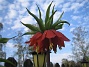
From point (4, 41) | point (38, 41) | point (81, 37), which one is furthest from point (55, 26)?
point (81, 37)

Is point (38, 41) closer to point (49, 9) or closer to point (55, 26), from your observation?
point (55, 26)

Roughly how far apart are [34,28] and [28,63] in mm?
3575

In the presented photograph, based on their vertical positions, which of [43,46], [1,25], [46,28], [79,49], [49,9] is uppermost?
A: [1,25]

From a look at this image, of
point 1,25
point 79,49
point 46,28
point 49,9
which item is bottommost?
point 46,28

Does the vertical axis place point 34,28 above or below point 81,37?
below

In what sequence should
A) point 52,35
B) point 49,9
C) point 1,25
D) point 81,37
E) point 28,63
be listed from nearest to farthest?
point 52,35 < point 49,9 < point 28,63 < point 81,37 < point 1,25

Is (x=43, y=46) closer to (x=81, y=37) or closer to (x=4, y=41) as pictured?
(x=4, y=41)

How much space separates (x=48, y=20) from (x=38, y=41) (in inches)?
8.1

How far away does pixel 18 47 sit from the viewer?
31062mm

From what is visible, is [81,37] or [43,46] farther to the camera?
[81,37]

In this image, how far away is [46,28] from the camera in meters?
1.99

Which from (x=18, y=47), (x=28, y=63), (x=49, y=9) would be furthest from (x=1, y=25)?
(x=49, y=9)

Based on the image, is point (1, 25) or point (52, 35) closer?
point (52, 35)

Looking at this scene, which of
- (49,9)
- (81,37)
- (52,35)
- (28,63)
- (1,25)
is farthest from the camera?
(1,25)
